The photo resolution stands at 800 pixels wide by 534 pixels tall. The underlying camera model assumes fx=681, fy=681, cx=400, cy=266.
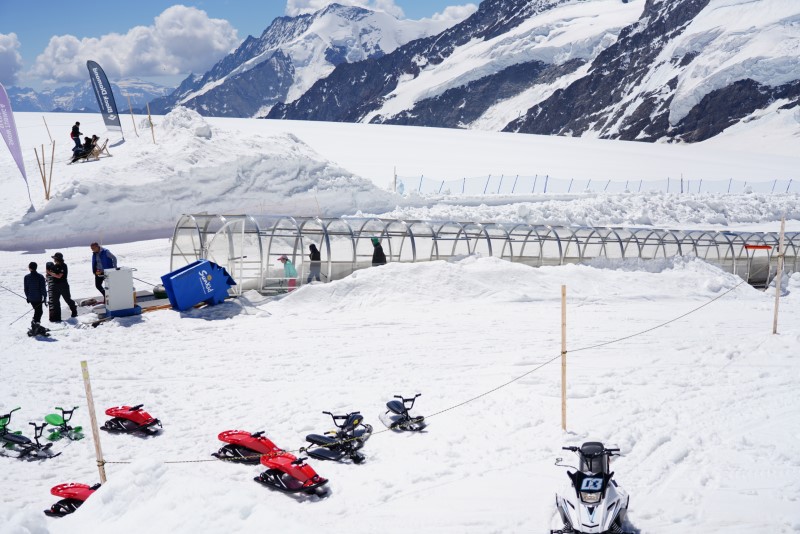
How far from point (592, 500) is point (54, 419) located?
23.8ft

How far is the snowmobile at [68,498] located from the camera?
7250 millimetres

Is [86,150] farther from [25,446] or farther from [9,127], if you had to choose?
[25,446]

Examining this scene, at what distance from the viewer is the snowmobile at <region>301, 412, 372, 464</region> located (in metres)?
8.43

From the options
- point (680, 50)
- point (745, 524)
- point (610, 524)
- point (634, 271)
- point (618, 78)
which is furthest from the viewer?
point (618, 78)

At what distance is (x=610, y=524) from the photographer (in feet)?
20.5

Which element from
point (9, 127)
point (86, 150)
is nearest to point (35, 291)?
point (9, 127)

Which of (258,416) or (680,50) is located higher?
(680,50)

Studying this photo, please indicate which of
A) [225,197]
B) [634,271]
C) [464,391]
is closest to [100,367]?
[464,391]

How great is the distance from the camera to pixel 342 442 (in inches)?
335

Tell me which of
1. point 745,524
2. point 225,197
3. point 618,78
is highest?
point 618,78

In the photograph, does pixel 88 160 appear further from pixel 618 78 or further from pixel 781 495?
pixel 618 78

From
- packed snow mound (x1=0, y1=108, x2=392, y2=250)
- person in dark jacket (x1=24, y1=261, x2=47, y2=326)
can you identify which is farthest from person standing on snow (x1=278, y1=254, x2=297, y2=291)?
packed snow mound (x1=0, y1=108, x2=392, y2=250)

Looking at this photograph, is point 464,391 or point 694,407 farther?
point 464,391

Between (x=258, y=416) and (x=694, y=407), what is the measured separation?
645 cm
